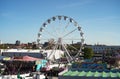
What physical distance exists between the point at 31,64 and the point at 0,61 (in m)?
4.77

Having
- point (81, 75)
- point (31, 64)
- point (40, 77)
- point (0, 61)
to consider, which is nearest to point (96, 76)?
point (81, 75)

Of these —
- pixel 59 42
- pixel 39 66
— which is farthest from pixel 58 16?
pixel 39 66

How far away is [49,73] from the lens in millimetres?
33688

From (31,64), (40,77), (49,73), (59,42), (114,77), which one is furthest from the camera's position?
(59,42)

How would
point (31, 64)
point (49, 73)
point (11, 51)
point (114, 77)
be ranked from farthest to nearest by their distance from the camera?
point (11, 51), point (31, 64), point (49, 73), point (114, 77)

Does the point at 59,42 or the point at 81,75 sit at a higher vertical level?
the point at 59,42

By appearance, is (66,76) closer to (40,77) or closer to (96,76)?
(96,76)

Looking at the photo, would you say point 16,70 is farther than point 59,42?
No

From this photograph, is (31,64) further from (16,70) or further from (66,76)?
(66,76)

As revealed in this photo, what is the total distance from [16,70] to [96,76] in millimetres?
18530

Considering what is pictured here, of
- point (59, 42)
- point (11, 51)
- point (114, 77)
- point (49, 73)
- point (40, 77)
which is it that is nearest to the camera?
point (114, 77)

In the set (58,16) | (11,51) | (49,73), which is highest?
(58,16)

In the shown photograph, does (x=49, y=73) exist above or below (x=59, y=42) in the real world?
below

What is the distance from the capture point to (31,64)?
3594 cm
